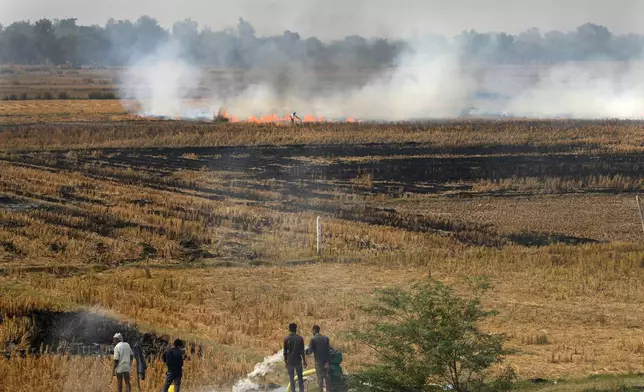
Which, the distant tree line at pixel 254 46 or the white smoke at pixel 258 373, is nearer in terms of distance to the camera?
the white smoke at pixel 258 373

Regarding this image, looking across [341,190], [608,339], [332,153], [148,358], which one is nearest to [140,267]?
[148,358]

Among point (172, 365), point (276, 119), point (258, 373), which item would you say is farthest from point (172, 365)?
point (276, 119)

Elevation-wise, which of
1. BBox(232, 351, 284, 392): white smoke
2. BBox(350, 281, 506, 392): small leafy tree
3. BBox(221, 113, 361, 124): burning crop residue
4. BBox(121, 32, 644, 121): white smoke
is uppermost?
BBox(121, 32, 644, 121): white smoke

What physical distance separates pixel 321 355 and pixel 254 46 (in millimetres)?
72606

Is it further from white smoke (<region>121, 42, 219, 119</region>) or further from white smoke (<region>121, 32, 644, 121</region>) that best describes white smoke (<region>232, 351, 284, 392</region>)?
white smoke (<region>121, 42, 219, 119</region>)

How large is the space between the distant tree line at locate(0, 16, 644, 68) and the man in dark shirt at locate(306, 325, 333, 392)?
6801 centimetres

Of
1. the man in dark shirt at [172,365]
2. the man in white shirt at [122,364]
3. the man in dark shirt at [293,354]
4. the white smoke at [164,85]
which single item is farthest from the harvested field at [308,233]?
the white smoke at [164,85]

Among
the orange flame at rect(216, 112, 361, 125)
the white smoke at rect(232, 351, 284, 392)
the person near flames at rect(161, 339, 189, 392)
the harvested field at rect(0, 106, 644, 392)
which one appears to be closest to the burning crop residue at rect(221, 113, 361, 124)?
the orange flame at rect(216, 112, 361, 125)

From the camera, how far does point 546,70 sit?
395 ft

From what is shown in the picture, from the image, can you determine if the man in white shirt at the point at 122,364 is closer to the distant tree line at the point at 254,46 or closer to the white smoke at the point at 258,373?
the white smoke at the point at 258,373

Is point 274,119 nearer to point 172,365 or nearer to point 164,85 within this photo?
point 164,85

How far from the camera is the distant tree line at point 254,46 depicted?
8512cm

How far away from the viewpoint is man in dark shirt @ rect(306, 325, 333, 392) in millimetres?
16047

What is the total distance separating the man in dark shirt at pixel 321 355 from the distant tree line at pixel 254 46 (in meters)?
68.0
